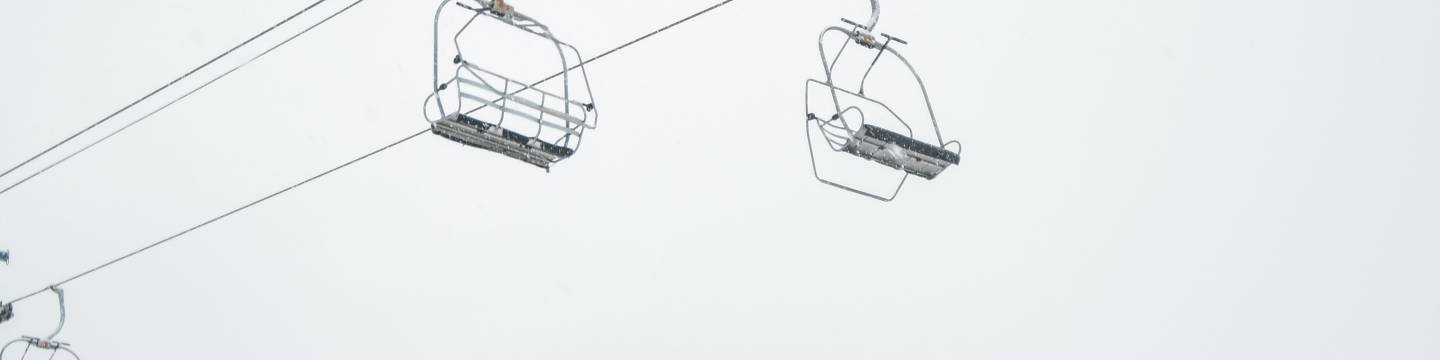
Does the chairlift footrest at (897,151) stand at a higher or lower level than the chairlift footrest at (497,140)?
lower

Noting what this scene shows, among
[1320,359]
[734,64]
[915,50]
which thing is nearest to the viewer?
[1320,359]

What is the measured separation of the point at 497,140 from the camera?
11.7 metres

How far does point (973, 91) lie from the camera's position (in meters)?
104

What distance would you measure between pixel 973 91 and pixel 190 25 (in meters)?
40.1

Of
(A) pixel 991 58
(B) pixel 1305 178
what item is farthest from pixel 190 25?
(B) pixel 1305 178

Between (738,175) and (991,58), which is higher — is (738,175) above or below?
below

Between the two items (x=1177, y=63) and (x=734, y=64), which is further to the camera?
(x=1177, y=63)

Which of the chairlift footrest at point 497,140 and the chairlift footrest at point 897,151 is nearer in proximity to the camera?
the chairlift footrest at point 497,140

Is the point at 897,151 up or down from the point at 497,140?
down

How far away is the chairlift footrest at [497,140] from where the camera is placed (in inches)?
452

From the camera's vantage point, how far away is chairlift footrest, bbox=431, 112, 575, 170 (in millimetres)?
11484

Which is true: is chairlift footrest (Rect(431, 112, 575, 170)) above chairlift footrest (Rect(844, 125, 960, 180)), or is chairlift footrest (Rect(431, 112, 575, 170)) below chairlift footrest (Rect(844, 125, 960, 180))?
above

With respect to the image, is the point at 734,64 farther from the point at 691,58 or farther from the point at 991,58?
the point at 991,58

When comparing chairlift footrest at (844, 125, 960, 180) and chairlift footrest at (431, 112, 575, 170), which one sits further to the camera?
chairlift footrest at (844, 125, 960, 180)
